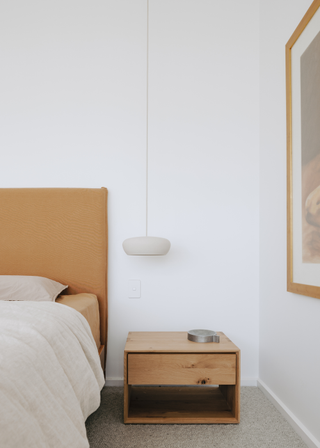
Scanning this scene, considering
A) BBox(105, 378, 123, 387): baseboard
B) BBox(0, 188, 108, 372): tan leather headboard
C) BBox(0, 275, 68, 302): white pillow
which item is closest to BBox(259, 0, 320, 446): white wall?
BBox(105, 378, 123, 387): baseboard

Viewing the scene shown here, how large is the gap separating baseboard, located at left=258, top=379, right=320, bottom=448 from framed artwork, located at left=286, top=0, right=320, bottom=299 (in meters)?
0.59

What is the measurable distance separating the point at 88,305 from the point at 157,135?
1.17m

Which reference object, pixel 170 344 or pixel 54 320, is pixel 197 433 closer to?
pixel 170 344

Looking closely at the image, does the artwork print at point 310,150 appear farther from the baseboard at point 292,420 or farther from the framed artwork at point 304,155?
the baseboard at point 292,420

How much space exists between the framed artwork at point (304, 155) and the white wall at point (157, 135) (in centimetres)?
52

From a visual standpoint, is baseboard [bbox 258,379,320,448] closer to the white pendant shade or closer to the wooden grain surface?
the wooden grain surface

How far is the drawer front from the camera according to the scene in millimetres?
1641

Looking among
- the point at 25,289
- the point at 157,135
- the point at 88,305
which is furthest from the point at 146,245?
the point at 157,135

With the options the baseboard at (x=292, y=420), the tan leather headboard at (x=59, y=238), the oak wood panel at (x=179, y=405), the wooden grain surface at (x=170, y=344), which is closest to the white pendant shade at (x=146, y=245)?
the tan leather headboard at (x=59, y=238)

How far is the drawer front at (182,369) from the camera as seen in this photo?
1.64m

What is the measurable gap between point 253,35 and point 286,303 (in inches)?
69.4

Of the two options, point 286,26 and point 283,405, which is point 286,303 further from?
point 286,26

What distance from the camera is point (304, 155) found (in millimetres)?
1572

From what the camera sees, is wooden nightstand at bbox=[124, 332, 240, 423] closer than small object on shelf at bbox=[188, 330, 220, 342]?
Yes
